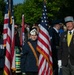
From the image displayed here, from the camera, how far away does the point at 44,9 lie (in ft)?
36.7

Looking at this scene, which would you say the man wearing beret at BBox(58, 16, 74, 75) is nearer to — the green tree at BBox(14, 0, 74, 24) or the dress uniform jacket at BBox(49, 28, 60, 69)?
the dress uniform jacket at BBox(49, 28, 60, 69)

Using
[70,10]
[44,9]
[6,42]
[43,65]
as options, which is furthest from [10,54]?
[70,10]

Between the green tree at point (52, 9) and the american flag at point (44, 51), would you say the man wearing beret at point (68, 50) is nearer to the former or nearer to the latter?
the american flag at point (44, 51)

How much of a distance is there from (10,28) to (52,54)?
2140mm

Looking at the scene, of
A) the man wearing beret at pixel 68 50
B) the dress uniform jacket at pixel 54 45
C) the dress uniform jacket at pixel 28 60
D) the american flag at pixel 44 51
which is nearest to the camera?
the man wearing beret at pixel 68 50

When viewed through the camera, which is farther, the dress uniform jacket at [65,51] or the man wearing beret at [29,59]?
the man wearing beret at [29,59]

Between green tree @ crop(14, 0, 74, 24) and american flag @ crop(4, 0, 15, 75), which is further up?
Answer: green tree @ crop(14, 0, 74, 24)

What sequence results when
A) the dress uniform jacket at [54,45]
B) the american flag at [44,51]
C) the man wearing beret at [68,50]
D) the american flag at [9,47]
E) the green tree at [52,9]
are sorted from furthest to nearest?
1. the green tree at [52,9]
2. the dress uniform jacket at [54,45]
3. the american flag at [44,51]
4. the man wearing beret at [68,50]
5. the american flag at [9,47]

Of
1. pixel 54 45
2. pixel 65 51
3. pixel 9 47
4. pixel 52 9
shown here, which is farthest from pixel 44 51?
pixel 52 9

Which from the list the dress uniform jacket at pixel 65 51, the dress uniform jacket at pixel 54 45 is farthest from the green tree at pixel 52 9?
the dress uniform jacket at pixel 65 51

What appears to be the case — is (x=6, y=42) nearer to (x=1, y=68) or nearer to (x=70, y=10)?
(x=1, y=68)

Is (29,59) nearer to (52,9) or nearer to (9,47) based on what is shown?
(9,47)

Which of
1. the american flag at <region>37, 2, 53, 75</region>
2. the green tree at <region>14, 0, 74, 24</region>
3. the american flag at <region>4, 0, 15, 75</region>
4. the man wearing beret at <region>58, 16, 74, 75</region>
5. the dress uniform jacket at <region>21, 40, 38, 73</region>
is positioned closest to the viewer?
the american flag at <region>4, 0, 15, 75</region>

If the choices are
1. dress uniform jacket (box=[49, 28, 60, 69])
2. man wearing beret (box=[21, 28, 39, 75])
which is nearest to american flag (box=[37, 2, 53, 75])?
man wearing beret (box=[21, 28, 39, 75])
